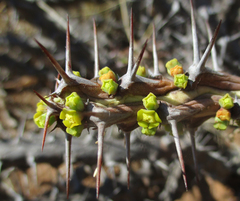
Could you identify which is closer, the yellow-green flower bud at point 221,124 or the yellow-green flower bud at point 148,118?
the yellow-green flower bud at point 148,118

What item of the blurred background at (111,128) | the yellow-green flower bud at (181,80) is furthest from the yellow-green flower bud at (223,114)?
the blurred background at (111,128)

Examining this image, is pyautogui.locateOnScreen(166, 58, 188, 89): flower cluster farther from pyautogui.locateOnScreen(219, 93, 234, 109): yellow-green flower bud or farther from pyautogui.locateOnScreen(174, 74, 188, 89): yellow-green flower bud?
pyautogui.locateOnScreen(219, 93, 234, 109): yellow-green flower bud

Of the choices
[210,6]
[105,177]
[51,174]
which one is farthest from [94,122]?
[51,174]

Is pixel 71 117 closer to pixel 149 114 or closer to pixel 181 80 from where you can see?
Answer: pixel 149 114

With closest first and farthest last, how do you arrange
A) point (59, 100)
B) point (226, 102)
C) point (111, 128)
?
point (59, 100) → point (226, 102) → point (111, 128)

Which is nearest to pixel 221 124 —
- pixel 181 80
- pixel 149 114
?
pixel 181 80

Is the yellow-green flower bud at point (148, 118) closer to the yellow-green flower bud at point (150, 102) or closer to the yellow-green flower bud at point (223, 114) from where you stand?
the yellow-green flower bud at point (150, 102)
